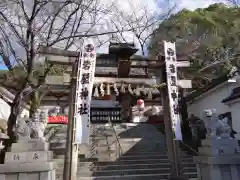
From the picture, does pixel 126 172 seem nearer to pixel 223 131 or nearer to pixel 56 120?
pixel 223 131

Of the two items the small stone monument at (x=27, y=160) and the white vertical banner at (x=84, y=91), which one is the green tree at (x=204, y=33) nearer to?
the white vertical banner at (x=84, y=91)

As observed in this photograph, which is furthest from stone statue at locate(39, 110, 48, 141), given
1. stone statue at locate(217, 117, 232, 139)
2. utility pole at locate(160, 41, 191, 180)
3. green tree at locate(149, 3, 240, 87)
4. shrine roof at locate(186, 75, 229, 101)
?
green tree at locate(149, 3, 240, 87)

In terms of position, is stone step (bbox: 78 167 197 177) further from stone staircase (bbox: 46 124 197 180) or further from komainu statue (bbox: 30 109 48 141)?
komainu statue (bbox: 30 109 48 141)

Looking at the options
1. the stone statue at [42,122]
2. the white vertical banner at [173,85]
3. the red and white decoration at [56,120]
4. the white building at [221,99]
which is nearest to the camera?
the stone statue at [42,122]

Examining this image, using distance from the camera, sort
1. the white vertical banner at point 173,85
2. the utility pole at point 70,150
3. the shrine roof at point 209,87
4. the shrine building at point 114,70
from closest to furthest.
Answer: the utility pole at point 70,150
the white vertical banner at point 173,85
the shrine building at point 114,70
the shrine roof at point 209,87

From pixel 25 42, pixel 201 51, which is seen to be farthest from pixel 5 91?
pixel 201 51

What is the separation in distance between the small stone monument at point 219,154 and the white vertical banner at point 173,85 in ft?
3.26

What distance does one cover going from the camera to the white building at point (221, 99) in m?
13.5

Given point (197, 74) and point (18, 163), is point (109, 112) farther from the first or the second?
point (18, 163)

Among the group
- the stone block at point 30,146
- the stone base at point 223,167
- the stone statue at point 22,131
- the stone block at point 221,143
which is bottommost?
the stone base at point 223,167

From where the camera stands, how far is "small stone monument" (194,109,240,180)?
8.31 meters

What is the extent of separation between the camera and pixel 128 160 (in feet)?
41.6

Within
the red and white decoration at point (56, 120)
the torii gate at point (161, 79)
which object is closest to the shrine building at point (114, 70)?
the torii gate at point (161, 79)

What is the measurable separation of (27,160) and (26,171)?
0.32m
